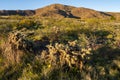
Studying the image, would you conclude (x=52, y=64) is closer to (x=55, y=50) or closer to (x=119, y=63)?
(x=55, y=50)

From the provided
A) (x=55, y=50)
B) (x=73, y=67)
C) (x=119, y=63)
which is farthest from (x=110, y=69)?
(x=55, y=50)

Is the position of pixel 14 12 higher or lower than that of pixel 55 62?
lower

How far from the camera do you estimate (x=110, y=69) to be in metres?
9.52

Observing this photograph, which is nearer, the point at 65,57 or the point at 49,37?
the point at 65,57

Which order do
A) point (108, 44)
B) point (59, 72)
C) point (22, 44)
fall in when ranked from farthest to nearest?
point (108, 44)
point (22, 44)
point (59, 72)

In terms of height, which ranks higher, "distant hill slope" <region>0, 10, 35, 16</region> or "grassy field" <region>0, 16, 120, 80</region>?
"grassy field" <region>0, 16, 120, 80</region>

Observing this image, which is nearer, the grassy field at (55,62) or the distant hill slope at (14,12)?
the grassy field at (55,62)

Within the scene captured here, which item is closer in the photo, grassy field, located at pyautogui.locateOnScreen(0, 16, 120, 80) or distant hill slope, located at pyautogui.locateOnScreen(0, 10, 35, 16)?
grassy field, located at pyautogui.locateOnScreen(0, 16, 120, 80)

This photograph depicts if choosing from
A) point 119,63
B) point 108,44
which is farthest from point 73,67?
point 108,44

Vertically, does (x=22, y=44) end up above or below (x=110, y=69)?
above

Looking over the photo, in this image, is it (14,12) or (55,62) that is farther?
(14,12)

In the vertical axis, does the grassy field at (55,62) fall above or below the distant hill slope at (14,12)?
above

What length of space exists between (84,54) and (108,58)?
154 cm

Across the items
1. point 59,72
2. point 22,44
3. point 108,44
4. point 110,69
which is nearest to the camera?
point 59,72
